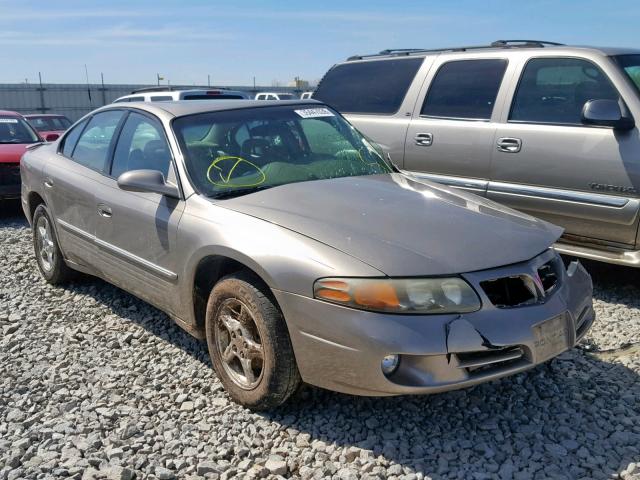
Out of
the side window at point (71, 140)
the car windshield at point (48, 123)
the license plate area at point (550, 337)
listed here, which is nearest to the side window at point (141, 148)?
the side window at point (71, 140)

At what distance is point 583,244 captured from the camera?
16.1 ft

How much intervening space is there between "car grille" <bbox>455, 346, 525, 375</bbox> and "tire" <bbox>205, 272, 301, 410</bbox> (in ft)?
2.59

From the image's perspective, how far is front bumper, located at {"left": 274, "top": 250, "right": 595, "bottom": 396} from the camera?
2.62 meters

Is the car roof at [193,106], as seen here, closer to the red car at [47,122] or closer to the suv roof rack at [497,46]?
the suv roof rack at [497,46]

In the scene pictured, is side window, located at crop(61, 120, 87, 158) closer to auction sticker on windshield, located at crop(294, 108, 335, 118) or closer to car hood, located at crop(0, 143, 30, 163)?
auction sticker on windshield, located at crop(294, 108, 335, 118)

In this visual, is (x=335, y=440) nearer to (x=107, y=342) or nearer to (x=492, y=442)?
(x=492, y=442)

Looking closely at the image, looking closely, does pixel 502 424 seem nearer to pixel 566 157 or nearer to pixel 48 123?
pixel 566 157

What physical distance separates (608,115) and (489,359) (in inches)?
107

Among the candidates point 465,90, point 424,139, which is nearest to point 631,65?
point 465,90

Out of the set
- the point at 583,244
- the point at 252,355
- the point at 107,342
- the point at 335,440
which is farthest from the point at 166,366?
the point at 583,244

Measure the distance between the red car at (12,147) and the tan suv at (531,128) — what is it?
4.97 meters

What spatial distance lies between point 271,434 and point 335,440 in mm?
311

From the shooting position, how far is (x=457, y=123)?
5.65 metres

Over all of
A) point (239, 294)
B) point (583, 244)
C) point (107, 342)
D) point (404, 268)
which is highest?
point (404, 268)
